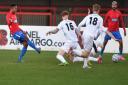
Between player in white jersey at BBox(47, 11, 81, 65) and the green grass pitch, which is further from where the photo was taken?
player in white jersey at BBox(47, 11, 81, 65)

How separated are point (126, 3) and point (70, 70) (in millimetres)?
21573

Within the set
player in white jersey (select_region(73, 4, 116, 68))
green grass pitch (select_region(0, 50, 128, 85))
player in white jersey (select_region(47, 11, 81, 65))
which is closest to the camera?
green grass pitch (select_region(0, 50, 128, 85))

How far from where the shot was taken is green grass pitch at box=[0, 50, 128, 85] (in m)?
14.2

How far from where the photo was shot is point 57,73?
1606 centimetres

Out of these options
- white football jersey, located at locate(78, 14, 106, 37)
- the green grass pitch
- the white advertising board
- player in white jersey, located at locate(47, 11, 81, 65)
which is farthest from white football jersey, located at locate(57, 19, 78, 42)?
the white advertising board

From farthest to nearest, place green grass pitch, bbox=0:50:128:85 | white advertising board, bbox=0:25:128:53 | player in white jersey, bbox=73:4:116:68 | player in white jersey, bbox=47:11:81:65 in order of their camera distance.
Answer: white advertising board, bbox=0:25:128:53 < player in white jersey, bbox=47:11:81:65 < player in white jersey, bbox=73:4:116:68 < green grass pitch, bbox=0:50:128:85

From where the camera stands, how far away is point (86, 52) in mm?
17328

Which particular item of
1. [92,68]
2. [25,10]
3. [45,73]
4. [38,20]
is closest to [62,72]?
[45,73]

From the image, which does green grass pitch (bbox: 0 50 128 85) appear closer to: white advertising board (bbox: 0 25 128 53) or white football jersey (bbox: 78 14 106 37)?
white football jersey (bbox: 78 14 106 37)

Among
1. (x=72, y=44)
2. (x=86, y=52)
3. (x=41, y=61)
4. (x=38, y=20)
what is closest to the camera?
(x=86, y=52)

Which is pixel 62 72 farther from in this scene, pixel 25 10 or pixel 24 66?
pixel 25 10

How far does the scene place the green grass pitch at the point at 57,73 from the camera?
559 inches

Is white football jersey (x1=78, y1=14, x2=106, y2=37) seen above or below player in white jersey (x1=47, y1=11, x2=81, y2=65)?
above

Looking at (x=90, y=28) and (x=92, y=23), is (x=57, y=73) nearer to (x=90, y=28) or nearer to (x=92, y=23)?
(x=90, y=28)
